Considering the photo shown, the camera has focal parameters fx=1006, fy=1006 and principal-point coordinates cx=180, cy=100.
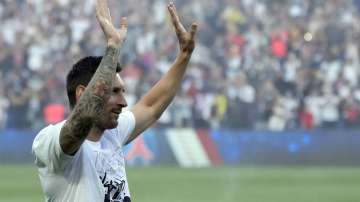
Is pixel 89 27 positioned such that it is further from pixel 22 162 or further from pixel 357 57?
pixel 357 57

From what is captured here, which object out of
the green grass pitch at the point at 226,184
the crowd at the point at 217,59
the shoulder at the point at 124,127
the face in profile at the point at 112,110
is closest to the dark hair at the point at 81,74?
the face in profile at the point at 112,110

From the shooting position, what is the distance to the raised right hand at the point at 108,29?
175 inches

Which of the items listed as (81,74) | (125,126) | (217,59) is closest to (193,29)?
(125,126)

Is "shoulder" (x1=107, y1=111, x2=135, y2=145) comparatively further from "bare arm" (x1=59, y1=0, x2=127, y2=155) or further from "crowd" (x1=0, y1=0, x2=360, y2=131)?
"crowd" (x1=0, y1=0, x2=360, y2=131)

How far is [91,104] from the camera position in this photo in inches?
171

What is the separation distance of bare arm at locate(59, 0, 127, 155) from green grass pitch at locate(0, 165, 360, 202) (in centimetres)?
1049

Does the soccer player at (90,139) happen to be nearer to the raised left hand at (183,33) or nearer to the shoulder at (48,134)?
the shoulder at (48,134)

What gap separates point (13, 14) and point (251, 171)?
7.64 meters

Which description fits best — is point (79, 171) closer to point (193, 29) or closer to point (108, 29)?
point (108, 29)

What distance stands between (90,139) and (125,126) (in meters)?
0.51

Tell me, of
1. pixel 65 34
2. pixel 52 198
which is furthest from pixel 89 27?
pixel 52 198

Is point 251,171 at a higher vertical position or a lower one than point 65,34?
lower

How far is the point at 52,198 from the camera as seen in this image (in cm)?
461

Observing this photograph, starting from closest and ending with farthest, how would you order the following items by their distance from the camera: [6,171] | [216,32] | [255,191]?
1. [255,191]
2. [6,171]
3. [216,32]
